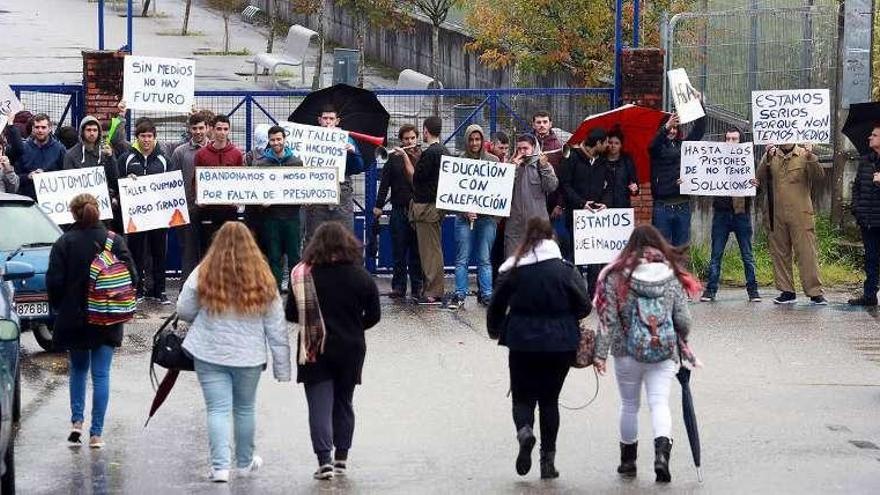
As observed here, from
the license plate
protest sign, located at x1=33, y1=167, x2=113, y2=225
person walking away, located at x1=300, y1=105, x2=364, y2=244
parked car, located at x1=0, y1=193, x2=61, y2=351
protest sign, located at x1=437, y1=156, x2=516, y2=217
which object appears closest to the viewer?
the license plate

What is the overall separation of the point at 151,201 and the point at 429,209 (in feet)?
9.16

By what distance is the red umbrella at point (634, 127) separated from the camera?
18.3 metres

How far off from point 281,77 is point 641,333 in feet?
95.4

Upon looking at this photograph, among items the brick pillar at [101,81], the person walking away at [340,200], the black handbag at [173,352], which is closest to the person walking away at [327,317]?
the black handbag at [173,352]

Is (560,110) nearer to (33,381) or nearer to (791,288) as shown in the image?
(791,288)

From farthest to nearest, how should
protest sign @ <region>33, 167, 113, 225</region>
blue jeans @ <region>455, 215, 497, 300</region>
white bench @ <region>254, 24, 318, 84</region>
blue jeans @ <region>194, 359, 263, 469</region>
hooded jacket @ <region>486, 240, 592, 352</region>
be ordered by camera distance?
white bench @ <region>254, 24, 318, 84</region>
blue jeans @ <region>455, 215, 497, 300</region>
protest sign @ <region>33, 167, 113, 225</region>
hooded jacket @ <region>486, 240, 592, 352</region>
blue jeans @ <region>194, 359, 263, 469</region>

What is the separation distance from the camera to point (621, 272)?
10.9 m

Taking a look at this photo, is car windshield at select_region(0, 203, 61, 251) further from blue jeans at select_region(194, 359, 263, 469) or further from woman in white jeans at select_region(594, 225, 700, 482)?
woman in white jeans at select_region(594, 225, 700, 482)

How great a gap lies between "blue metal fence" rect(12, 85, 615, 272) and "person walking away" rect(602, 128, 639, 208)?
1900 mm

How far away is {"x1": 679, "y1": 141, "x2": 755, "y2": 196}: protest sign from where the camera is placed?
60.2 feet

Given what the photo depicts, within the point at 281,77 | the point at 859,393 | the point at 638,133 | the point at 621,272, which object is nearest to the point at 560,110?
the point at 638,133

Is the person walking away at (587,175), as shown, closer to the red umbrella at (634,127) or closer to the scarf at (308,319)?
the red umbrella at (634,127)

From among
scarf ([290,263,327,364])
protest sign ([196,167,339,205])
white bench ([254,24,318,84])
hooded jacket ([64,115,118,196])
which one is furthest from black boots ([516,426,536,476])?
white bench ([254,24,318,84])

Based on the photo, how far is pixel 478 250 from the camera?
1822cm
